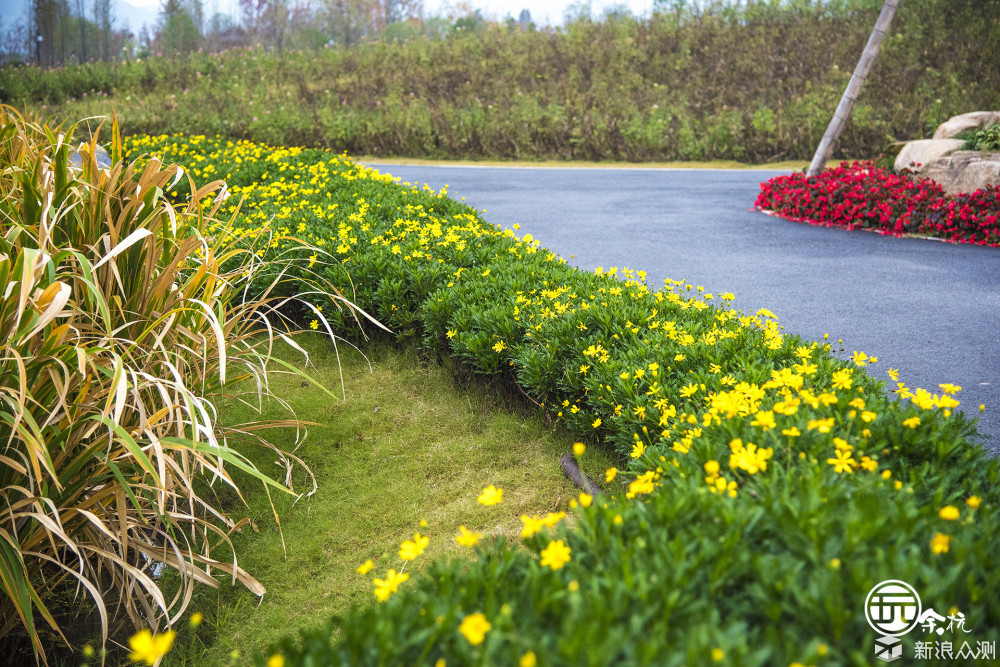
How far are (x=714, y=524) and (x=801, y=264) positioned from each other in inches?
237

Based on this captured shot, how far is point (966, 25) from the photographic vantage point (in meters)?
19.6

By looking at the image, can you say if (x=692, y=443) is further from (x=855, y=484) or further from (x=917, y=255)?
(x=917, y=255)

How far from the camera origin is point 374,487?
334cm

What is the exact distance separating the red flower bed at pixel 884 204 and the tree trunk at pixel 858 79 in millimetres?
1137

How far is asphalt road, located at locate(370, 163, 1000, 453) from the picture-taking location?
450 centimetres

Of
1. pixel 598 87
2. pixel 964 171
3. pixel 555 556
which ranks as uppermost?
pixel 598 87

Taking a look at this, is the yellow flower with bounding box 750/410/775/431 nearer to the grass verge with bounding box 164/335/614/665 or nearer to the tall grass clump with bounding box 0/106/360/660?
the grass verge with bounding box 164/335/614/665

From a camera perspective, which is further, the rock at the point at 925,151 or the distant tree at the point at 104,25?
the distant tree at the point at 104,25

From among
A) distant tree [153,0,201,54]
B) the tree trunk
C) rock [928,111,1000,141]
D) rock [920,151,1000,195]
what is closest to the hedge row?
rock [928,111,1000,141]

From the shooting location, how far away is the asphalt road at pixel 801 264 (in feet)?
14.8

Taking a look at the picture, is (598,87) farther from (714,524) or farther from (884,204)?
(714,524)

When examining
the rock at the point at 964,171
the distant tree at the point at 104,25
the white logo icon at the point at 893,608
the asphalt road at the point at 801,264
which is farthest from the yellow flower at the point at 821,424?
the distant tree at the point at 104,25

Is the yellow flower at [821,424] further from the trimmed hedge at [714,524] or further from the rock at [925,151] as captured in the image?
the rock at [925,151]

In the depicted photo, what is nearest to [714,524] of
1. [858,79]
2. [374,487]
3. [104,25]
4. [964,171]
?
[374,487]
